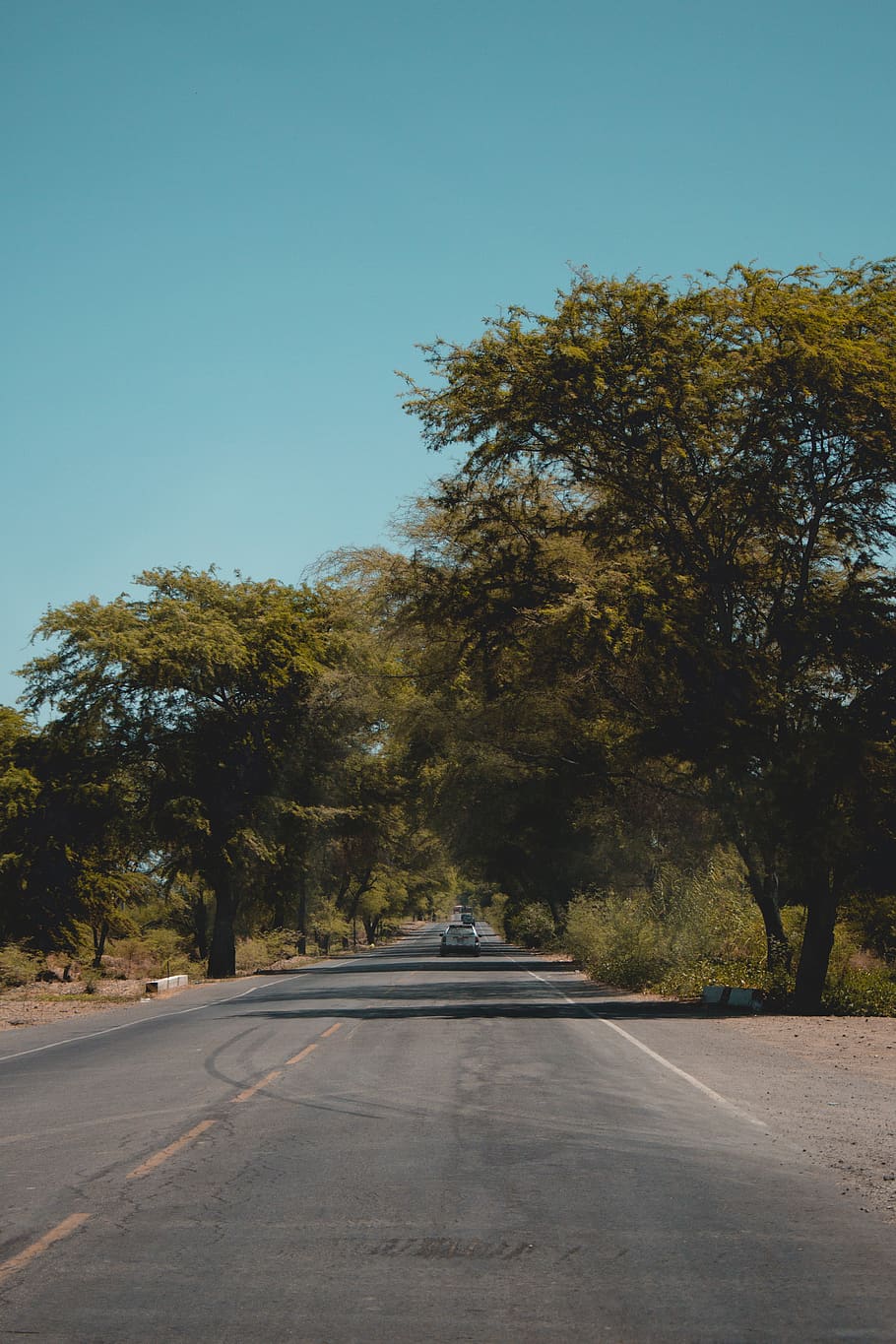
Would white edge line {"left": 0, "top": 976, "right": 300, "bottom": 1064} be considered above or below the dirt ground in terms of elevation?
below

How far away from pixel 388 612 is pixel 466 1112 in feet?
77.1

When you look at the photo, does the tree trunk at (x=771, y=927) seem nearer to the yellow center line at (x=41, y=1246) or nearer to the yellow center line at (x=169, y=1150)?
the yellow center line at (x=169, y=1150)

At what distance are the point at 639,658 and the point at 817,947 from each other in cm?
671

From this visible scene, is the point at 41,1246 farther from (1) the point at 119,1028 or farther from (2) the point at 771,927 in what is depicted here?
(2) the point at 771,927

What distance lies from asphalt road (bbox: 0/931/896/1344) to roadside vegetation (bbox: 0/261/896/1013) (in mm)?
10906

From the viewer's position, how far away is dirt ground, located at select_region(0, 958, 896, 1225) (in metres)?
9.14

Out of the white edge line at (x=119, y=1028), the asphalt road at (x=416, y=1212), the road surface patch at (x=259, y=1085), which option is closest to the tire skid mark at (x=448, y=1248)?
the asphalt road at (x=416, y=1212)

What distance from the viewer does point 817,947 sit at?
83.1 ft

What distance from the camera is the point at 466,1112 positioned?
1145cm

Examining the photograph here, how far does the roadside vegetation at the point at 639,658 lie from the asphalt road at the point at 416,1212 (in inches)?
429

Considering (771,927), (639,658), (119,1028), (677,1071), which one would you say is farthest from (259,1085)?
(771,927)

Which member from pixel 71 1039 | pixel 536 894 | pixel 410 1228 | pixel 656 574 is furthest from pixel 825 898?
pixel 536 894

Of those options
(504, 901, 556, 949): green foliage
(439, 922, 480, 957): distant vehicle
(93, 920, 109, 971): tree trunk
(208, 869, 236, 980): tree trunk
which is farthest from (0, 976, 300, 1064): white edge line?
(504, 901, 556, 949): green foliage

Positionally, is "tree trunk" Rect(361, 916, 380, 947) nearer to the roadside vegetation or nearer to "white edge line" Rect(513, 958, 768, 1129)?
the roadside vegetation
